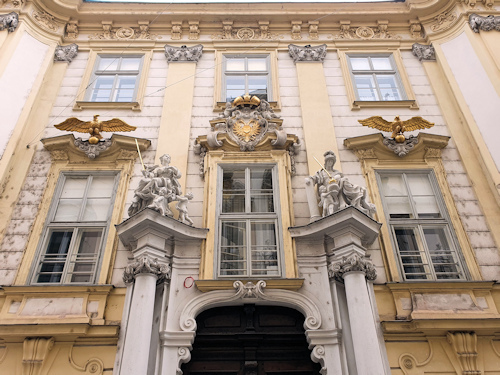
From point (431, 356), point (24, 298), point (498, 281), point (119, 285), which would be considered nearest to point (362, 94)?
point (498, 281)

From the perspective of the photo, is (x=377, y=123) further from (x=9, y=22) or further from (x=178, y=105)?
(x=9, y=22)

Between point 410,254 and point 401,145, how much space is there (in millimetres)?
2299

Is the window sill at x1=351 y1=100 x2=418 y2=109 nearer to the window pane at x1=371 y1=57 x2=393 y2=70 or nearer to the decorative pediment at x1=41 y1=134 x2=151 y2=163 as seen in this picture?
the window pane at x1=371 y1=57 x2=393 y2=70

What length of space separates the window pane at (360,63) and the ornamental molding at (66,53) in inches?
270

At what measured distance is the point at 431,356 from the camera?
19.5ft

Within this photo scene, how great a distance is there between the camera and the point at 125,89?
32.0 feet

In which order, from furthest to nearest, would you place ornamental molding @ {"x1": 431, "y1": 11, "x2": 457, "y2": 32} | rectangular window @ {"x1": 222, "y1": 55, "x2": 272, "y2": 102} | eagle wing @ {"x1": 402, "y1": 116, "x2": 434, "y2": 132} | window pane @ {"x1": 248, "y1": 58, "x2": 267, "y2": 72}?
ornamental molding @ {"x1": 431, "y1": 11, "x2": 457, "y2": 32} < window pane @ {"x1": 248, "y1": 58, "x2": 267, "y2": 72} < rectangular window @ {"x1": 222, "y1": 55, "x2": 272, "y2": 102} < eagle wing @ {"x1": 402, "y1": 116, "x2": 434, "y2": 132}

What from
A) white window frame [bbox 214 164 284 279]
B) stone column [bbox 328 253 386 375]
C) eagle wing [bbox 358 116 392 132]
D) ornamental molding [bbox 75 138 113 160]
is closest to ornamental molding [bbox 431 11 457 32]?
eagle wing [bbox 358 116 392 132]

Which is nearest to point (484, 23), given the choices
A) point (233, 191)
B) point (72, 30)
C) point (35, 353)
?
point (233, 191)

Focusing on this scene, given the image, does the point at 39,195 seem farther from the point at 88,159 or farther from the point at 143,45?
the point at 143,45

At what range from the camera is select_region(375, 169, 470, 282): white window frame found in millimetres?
6746

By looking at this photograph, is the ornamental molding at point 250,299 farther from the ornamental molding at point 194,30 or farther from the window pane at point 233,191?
the ornamental molding at point 194,30

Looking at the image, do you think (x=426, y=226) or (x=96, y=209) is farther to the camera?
(x=96, y=209)

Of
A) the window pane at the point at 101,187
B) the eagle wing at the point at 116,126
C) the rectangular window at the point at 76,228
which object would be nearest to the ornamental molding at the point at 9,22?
the eagle wing at the point at 116,126
